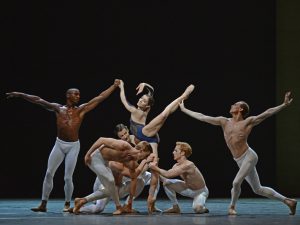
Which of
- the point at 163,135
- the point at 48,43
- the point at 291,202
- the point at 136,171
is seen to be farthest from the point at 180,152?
the point at 48,43

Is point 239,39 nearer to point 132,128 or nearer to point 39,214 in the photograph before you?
point 132,128

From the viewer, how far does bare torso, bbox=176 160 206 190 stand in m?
8.57

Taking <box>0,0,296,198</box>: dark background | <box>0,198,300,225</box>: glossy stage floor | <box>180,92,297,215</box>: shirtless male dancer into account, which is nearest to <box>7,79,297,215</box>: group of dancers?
<box>180,92,297,215</box>: shirtless male dancer

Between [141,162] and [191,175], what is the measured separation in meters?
0.70

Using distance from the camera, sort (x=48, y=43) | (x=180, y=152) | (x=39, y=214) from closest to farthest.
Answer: (x=39, y=214) < (x=180, y=152) < (x=48, y=43)

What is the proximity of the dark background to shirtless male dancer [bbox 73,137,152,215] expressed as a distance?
325cm

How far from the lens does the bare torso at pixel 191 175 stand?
28.1ft

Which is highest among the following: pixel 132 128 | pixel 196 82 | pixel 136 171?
pixel 196 82

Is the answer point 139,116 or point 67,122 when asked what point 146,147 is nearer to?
point 139,116

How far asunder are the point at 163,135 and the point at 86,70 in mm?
1607

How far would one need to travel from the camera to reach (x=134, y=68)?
450 inches

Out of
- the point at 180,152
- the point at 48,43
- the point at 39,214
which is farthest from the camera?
the point at 48,43

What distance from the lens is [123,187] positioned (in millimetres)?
8539

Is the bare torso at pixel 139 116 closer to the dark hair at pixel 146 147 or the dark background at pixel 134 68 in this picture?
the dark hair at pixel 146 147
